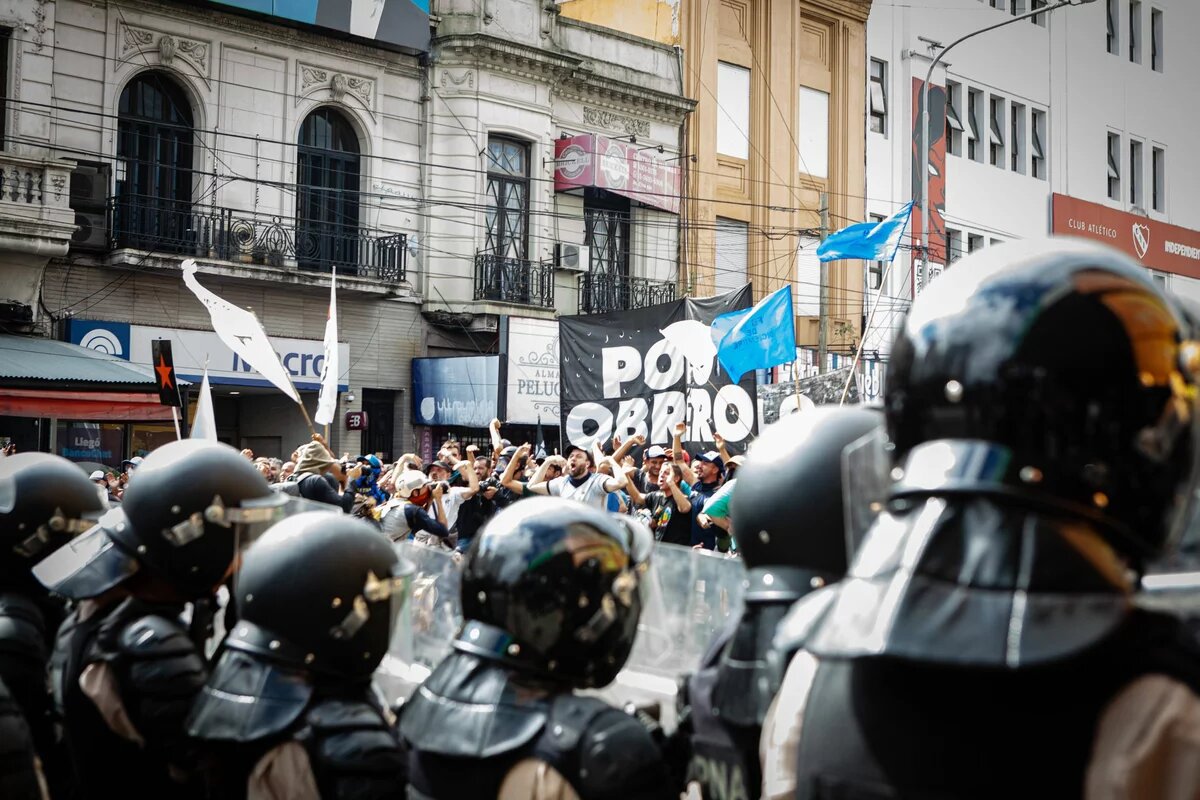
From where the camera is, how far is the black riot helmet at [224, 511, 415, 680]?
384 centimetres

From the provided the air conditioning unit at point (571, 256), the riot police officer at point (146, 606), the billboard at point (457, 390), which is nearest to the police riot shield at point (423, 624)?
the riot police officer at point (146, 606)

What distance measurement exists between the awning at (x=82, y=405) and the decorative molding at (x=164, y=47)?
736 centimetres

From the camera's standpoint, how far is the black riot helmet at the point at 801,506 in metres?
3.42

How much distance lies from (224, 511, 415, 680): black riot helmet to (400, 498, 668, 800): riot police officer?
0.37 m

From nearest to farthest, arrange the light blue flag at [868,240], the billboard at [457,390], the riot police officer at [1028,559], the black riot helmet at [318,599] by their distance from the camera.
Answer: the riot police officer at [1028,559] < the black riot helmet at [318,599] < the light blue flag at [868,240] < the billboard at [457,390]

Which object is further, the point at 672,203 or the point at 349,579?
the point at 672,203

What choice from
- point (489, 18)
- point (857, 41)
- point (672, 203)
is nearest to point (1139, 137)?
point (857, 41)

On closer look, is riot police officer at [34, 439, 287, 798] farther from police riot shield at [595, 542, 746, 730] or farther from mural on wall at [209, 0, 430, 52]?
mural on wall at [209, 0, 430, 52]

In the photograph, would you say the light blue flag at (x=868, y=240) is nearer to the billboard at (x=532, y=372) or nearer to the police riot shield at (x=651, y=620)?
the billboard at (x=532, y=372)

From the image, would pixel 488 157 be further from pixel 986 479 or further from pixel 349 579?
pixel 986 479

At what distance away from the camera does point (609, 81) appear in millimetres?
25281

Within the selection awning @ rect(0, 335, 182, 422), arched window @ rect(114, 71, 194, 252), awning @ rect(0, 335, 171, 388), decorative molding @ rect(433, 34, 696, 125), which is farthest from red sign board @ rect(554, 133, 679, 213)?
awning @ rect(0, 335, 182, 422)

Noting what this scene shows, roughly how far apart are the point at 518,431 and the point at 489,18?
7.57 metres

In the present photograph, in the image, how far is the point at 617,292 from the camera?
25969 mm
